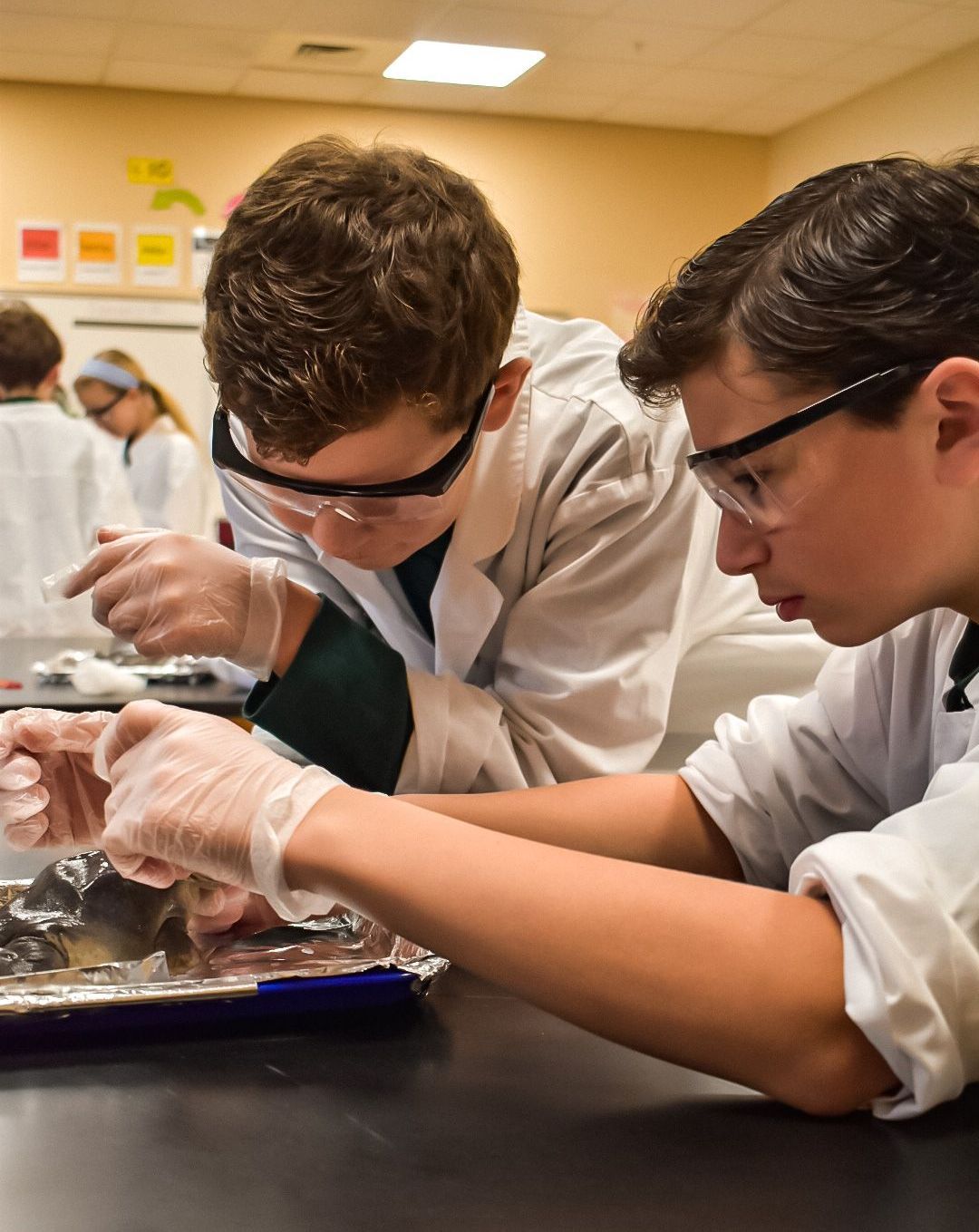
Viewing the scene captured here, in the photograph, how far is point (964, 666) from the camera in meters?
1.21

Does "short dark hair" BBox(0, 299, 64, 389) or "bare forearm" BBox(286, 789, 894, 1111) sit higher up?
"short dark hair" BBox(0, 299, 64, 389)

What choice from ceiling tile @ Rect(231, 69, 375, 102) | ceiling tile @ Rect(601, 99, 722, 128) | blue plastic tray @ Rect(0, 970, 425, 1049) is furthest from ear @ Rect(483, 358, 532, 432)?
ceiling tile @ Rect(601, 99, 722, 128)

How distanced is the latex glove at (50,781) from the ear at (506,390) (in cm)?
56

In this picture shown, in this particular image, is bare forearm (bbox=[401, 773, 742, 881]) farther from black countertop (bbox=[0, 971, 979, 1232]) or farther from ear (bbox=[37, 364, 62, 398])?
ear (bbox=[37, 364, 62, 398])

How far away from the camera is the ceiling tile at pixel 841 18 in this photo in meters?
5.27

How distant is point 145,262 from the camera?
6688 millimetres

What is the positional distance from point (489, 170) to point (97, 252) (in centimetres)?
211

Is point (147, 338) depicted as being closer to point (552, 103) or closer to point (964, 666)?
point (552, 103)

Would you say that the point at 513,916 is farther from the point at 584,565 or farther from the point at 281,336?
the point at 584,565

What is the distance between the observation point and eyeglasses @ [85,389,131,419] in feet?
19.6

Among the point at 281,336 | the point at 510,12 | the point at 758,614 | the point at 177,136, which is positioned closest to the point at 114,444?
the point at 177,136

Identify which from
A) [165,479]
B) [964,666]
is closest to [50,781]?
[964,666]

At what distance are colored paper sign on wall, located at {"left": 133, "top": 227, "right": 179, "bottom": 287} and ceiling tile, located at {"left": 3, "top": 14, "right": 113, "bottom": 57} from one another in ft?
3.03

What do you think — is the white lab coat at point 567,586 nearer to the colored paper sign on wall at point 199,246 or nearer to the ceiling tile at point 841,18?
the ceiling tile at point 841,18
